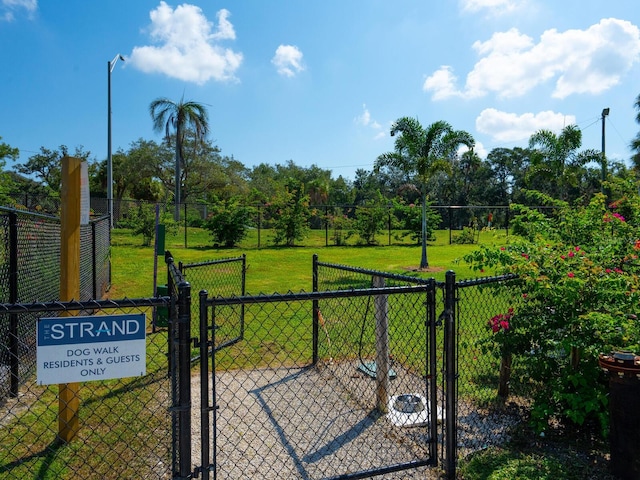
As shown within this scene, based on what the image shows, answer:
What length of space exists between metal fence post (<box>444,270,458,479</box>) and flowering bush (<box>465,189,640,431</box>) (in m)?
0.78

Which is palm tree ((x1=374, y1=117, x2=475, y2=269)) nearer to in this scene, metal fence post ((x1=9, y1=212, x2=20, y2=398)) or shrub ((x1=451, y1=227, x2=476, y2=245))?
shrub ((x1=451, y1=227, x2=476, y2=245))

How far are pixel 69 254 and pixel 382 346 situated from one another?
8.26ft

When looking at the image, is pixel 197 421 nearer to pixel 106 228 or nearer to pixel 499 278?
pixel 499 278

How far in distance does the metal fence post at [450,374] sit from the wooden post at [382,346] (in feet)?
2.83

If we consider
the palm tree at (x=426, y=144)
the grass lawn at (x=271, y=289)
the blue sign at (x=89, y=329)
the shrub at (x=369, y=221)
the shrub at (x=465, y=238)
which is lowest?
the grass lawn at (x=271, y=289)

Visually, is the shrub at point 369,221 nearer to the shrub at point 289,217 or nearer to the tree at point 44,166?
the shrub at point 289,217

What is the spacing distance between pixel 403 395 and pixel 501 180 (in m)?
58.2

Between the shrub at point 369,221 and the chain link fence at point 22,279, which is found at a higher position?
the shrub at point 369,221

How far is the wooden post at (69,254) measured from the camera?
340 centimetres

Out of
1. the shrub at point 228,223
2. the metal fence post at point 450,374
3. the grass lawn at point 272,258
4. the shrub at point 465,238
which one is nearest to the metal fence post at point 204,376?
the metal fence post at point 450,374

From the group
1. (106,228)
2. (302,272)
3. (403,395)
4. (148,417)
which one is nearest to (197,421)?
(148,417)

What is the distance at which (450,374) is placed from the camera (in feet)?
9.93

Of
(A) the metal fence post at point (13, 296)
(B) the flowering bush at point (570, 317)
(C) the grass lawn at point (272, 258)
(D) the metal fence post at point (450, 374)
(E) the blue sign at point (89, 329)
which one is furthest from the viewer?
(C) the grass lawn at point (272, 258)

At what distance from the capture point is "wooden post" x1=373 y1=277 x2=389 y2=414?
3879 mm
